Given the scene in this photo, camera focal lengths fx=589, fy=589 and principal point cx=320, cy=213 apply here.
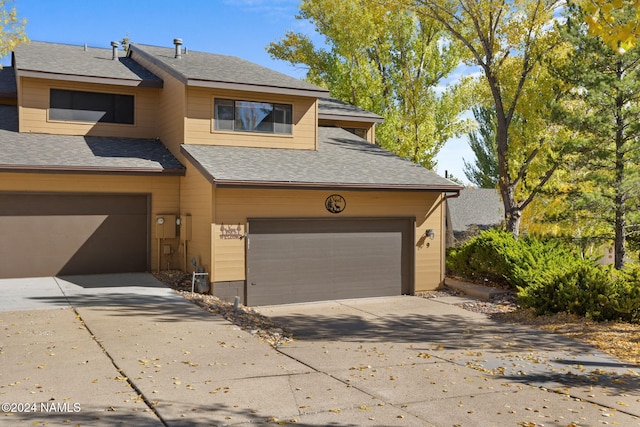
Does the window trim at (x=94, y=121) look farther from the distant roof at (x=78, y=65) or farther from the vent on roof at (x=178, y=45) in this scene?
the vent on roof at (x=178, y=45)

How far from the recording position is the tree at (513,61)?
22328 millimetres

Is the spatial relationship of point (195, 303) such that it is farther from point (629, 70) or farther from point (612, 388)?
point (629, 70)

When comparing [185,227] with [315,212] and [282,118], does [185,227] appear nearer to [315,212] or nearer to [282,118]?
[315,212]

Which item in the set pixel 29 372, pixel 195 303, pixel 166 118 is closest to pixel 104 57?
pixel 166 118

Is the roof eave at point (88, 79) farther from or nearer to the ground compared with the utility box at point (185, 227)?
farther from the ground

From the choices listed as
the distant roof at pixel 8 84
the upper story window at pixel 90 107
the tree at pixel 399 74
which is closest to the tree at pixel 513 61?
the tree at pixel 399 74

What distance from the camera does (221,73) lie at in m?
17.2

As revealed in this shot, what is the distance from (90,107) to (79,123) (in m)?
0.58

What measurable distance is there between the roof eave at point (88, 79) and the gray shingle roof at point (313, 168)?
3104mm

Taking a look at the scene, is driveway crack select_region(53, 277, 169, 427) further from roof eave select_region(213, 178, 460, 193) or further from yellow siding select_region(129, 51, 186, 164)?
yellow siding select_region(129, 51, 186, 164)

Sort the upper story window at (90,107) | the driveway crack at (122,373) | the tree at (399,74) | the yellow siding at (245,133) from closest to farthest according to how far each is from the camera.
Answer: the driveway crack at (122,373) → the yellow siding at (245,133) → the upper story window at (90,107) → the tree at (399,74)

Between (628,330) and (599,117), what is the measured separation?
9402 millimetres

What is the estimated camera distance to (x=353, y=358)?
29.7 feet

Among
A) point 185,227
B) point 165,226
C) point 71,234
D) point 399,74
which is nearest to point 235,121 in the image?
point 185,227
